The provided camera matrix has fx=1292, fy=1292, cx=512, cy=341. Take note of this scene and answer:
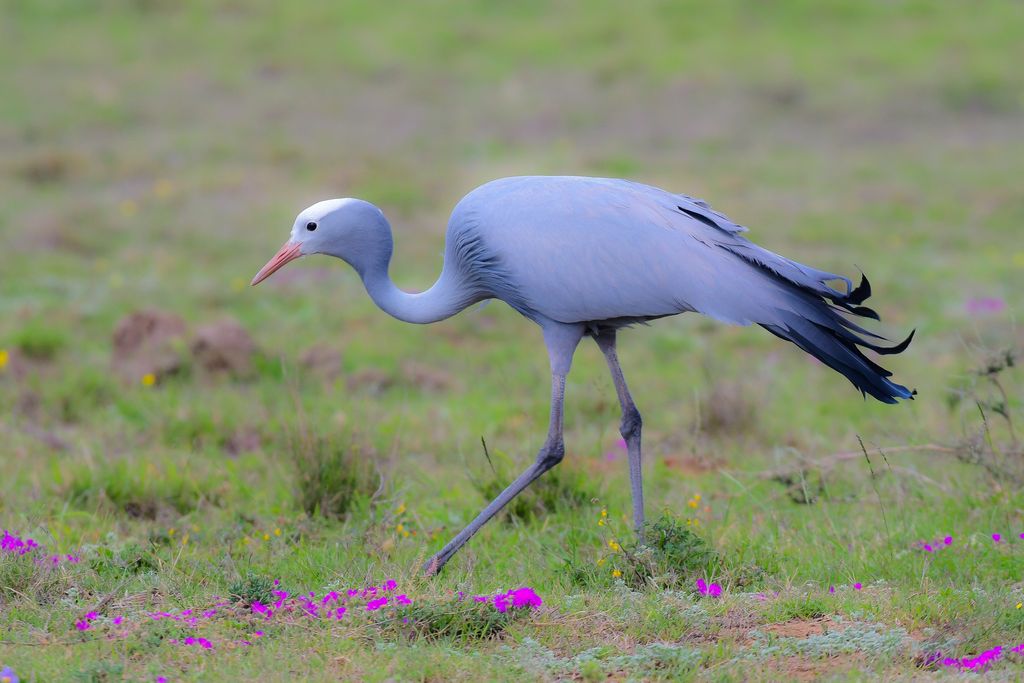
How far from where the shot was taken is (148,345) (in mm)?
7727

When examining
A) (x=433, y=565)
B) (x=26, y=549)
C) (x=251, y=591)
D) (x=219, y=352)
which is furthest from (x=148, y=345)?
(x=251, y=591)

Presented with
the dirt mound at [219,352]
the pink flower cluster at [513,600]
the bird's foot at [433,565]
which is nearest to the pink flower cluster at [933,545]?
the pink flower cluster at [513,600]

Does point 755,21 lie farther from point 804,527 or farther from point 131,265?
point 804,527

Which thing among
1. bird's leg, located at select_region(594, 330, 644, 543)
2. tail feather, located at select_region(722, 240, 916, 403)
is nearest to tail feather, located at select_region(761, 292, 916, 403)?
tail feather, located at select_region(722, 240, 916, 403)

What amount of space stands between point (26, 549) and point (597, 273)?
7.44 feet

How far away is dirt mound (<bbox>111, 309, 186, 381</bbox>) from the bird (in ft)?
8.76

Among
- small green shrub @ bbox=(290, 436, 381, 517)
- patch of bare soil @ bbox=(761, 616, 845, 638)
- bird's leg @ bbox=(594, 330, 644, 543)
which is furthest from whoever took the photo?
small green shrub @ bbox=(290, 436, 381, 517)

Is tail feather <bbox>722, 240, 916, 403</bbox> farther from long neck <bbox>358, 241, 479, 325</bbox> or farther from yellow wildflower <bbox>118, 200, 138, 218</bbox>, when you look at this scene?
yellow wildflower <bbox>118, 200, 138, 218</bbox>

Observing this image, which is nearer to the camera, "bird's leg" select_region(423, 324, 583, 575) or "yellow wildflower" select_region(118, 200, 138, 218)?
"bird's leg" select_region(423, 324, 583, 575)

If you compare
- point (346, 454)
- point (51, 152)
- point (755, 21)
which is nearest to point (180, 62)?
point (51, 152)

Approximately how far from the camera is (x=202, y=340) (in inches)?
299

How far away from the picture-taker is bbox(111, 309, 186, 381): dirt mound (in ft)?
24.6

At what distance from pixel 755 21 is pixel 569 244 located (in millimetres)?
15686

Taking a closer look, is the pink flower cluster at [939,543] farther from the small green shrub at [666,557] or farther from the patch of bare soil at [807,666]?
the patch of bare soil at [807,666]
